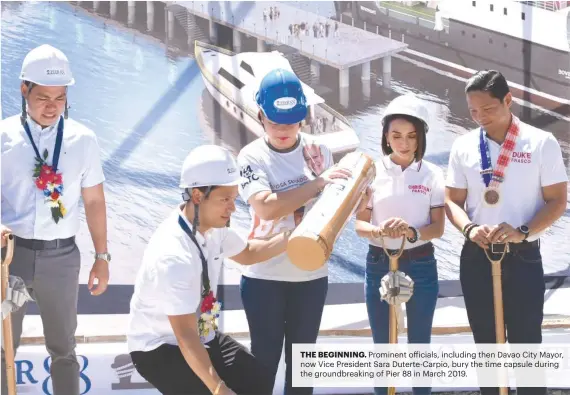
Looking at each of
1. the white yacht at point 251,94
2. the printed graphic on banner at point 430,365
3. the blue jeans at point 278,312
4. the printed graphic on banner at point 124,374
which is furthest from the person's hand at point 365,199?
the printed graphic on banner at point 124,374

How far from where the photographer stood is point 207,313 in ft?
11.1

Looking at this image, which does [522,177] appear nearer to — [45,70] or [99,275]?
[99,275]

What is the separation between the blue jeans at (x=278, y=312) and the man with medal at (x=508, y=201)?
0.65 meters

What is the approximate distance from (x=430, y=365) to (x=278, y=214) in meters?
1.13

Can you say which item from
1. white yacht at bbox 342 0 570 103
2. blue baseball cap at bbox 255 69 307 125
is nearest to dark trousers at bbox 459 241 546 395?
blue baseball cap at bbox 255 69 307 125

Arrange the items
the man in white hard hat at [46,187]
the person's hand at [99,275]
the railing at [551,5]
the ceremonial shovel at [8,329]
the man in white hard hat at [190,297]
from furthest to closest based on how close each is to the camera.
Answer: the railing at [551,5] → the person's hand at [99,275] → the man in white hard hat at [46,187] → the ceremonial shovel at [8,329] → the man in white hard hat at [190,297]

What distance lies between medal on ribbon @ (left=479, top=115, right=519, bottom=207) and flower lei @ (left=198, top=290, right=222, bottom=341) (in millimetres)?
1236

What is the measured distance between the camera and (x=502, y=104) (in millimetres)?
3889

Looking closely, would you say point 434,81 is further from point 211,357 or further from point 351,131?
point 211,357

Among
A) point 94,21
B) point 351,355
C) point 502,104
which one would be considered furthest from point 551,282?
point 94,21

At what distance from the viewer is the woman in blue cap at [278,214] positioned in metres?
3.73

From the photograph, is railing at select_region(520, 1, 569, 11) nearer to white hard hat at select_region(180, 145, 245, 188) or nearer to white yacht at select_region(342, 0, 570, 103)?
white yacht at select_region(342, 0, 570, 103)

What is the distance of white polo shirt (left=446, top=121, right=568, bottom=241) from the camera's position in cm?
386

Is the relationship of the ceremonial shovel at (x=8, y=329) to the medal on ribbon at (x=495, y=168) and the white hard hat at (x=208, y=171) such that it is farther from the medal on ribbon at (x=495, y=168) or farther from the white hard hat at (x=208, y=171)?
the medal on ribbon at (x=495, y=168)
